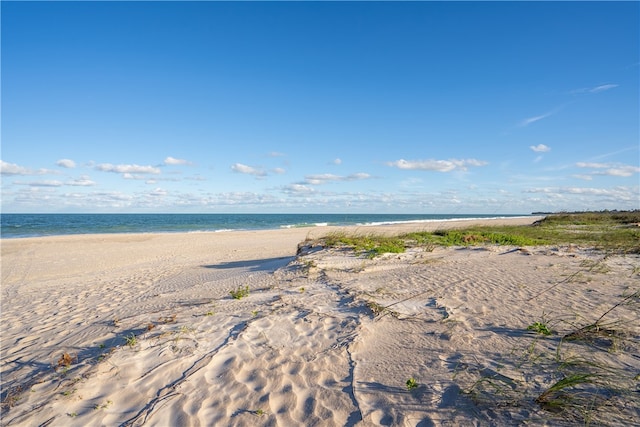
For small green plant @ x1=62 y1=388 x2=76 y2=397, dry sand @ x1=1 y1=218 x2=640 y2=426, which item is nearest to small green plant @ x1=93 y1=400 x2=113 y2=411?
dry sand @ x1=1 y1=218 x2=640 y2=426

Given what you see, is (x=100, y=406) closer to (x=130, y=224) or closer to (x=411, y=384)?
(x=411, y=384)

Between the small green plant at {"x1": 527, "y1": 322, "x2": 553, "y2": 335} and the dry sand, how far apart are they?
4.2 inches

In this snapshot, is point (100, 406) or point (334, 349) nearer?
point (100, 406)

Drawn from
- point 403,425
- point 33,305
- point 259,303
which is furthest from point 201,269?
point 403,425

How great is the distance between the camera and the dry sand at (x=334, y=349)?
3.14 meters

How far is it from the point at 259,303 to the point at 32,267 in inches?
562

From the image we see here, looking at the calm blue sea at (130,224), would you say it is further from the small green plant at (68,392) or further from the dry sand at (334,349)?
the small green plant at (68,392)

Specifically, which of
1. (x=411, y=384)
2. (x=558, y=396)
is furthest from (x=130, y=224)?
(x=558, y=396)

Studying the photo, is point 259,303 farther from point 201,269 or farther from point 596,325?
point 201,269

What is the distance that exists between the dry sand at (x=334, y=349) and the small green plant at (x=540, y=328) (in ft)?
0.35

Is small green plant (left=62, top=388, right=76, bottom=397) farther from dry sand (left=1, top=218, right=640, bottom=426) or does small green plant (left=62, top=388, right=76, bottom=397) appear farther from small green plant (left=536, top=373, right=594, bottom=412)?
small green plant (left=536, top=373, right=594, bottom=412)

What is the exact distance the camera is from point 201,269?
12203mm

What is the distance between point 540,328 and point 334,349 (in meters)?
2.71

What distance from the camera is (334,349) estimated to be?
4250mm
